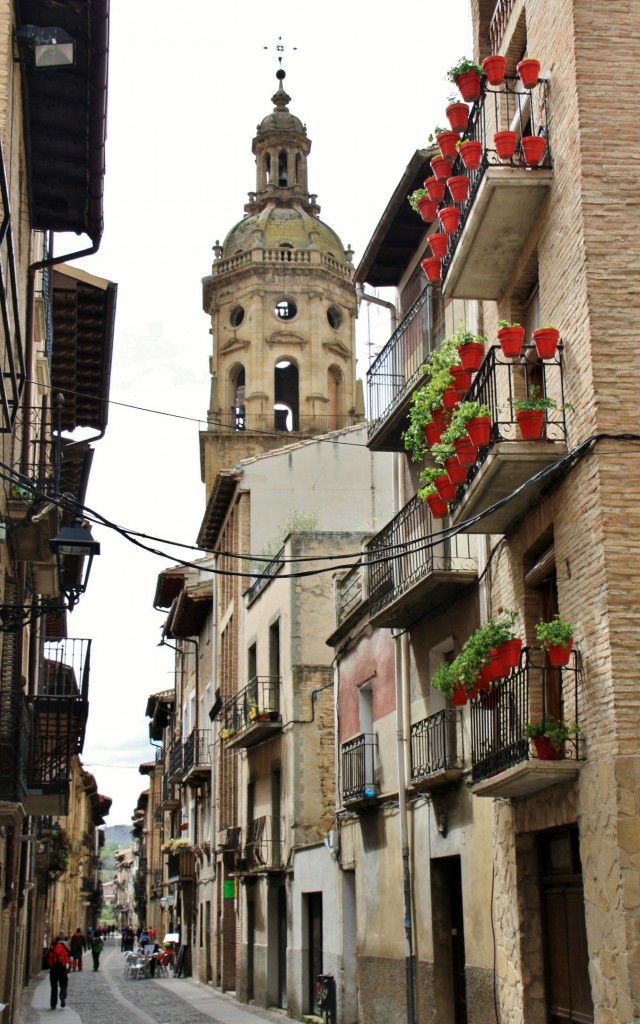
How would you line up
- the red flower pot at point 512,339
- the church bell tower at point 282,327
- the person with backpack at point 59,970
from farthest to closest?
the church bell tower at point 282,327 < the person with backpack at point 59,970 < the red flower pot at point 512,339

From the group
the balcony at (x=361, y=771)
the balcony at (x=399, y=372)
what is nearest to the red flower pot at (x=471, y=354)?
the balcony at (x=399, y=372)

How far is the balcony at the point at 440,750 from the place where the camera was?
578 inches

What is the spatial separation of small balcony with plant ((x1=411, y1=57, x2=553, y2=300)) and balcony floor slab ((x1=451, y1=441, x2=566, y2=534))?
2.40 m

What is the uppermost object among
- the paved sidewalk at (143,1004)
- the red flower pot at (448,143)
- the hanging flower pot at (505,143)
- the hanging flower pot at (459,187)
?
the red flower pot at (448,143)

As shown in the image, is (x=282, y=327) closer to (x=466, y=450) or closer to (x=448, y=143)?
(x=448, y=143)

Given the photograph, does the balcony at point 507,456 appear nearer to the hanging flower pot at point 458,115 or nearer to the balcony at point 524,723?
the balcony at point 524,723

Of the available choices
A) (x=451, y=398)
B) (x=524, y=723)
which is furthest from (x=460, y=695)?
(x=451, y=398)

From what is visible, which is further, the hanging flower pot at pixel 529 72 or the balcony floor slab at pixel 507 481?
the hanging flower pot at pixel 529 72

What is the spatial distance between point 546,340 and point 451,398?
6.43 ft

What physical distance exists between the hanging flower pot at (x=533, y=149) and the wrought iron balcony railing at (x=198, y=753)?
26.2 m

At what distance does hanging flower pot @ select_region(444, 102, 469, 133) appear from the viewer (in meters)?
12.6

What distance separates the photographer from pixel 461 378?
12.2m

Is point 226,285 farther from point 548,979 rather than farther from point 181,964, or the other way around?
point 548,979

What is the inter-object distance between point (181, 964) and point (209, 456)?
1806 centimetres
